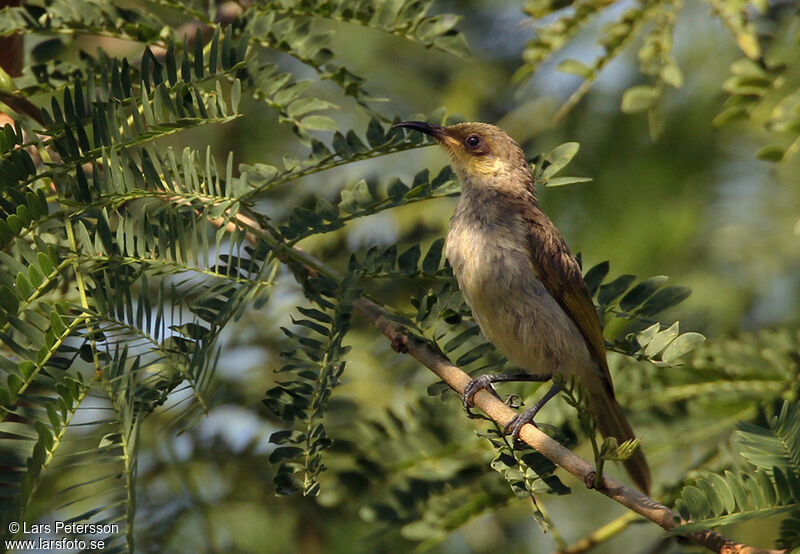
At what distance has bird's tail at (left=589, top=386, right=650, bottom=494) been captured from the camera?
11.3ft

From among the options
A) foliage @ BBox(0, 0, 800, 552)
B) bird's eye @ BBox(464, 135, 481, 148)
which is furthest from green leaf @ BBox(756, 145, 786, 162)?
bird's eye @ BBox(464, 135, 481, 148)

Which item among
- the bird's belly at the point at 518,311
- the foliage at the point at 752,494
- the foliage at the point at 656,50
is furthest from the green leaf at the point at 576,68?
the foliage at the point at 752,494

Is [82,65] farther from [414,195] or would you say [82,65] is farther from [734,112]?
[734,112]

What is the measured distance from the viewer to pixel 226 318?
7.04 ft

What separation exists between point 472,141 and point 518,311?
3.10 ft

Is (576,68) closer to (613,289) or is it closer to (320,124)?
(613,289)

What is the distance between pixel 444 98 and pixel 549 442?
3332 millimetres

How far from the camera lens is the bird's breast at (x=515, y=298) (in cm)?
333

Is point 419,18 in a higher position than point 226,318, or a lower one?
higher

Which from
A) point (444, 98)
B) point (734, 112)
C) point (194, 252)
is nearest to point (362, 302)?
point (194, 252)

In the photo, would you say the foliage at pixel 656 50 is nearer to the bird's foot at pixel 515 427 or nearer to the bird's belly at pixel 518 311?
the bird's belly at pixel 518 311

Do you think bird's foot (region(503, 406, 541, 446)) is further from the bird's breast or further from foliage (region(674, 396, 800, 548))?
the bird's breast

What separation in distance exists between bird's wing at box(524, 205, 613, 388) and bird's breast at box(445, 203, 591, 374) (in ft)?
0.10

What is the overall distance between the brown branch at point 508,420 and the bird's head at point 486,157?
4.37 ft
